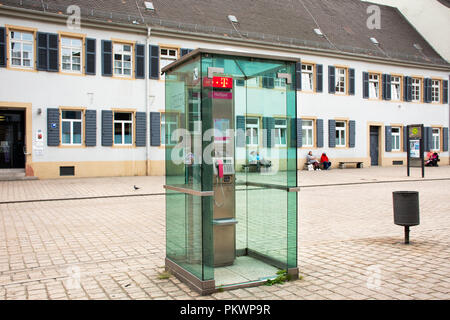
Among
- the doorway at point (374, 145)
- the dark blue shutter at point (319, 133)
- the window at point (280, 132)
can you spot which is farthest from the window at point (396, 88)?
the window at point (280, 132)

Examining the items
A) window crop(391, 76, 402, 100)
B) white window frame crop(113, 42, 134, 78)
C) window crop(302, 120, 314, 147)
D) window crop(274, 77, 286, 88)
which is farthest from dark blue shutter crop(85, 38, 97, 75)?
window crop(391, 76, 402, 100)

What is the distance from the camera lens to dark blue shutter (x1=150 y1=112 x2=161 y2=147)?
22.9 m

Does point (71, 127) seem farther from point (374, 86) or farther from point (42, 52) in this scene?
point (374, 86)

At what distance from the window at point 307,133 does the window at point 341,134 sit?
85.1 inches

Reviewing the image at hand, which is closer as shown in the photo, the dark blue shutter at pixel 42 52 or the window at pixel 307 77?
the dark blue shutter at pixel 42 52

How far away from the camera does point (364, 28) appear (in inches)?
1308

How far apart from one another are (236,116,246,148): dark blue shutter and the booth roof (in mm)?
17487

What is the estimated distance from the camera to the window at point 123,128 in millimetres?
22281

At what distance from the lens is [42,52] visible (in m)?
20.3

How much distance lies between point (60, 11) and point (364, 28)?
856 inches

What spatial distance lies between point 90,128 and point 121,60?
377cm

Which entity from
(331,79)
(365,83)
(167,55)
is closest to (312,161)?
(331,79)

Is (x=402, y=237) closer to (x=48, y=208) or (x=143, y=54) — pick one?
(x=48, y=208)

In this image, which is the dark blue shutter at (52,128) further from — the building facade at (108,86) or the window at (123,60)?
the window at (123,60)
